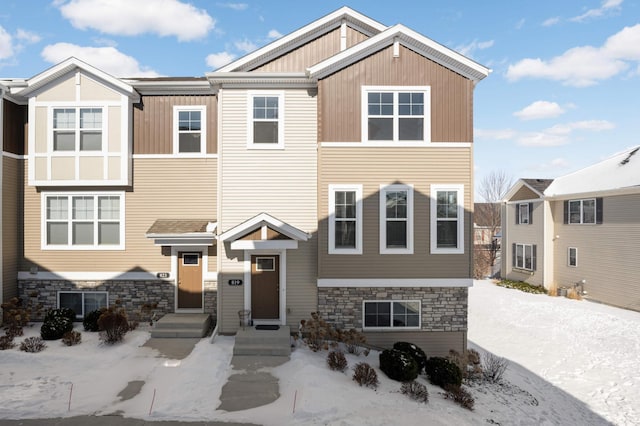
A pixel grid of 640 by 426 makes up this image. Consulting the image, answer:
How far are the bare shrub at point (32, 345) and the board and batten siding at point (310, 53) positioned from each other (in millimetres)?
10940

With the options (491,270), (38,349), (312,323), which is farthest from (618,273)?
(38,349)

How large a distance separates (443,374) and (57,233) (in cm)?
1389

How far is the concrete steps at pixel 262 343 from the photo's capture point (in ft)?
30.8

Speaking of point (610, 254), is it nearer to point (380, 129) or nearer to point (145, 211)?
point (380, 129)

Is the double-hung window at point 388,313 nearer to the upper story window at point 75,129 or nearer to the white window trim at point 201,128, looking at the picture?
the white window trim at point 201,128

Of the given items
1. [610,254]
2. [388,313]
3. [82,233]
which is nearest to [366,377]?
[388,313]

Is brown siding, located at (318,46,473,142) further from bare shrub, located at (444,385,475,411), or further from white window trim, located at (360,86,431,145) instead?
bare shrub, located at (444,385,475,411)

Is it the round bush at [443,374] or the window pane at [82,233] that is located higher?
the window pane at [82,233]

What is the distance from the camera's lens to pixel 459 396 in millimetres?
8219

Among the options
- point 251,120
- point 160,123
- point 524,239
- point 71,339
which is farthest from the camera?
point 524,239

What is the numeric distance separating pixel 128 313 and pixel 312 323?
7.09m

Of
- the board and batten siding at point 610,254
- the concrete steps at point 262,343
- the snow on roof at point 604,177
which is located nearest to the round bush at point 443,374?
the concrete steps at point 262,343

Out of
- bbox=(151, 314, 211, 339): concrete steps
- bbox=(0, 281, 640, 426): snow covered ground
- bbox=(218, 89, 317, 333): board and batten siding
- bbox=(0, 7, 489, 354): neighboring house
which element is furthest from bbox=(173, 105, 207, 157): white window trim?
bbox=(0, 281, 640, 426): snow covered ground

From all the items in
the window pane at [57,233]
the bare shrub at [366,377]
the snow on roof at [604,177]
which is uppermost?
the snow on roof at [604,177]
